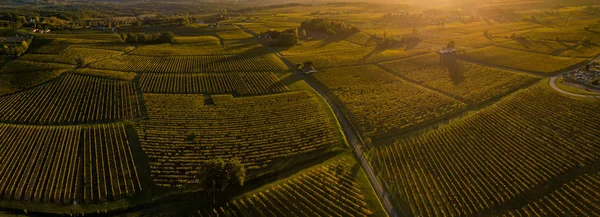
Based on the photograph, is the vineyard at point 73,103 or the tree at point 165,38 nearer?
the vineyard at point 73,103

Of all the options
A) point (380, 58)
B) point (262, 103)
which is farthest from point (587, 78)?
point (262, 103)

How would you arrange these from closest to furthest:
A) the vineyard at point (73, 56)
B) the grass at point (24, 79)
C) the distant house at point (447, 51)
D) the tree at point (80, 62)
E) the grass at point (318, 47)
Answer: the grass at point (24, 79)
the tree at point (80, 62)
the vineyard at point (73, 56)
the distant house at point (447, 51)
the grass at point (318, 47)

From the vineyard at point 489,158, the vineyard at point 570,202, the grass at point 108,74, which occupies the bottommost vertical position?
the vineyard at point 570,202

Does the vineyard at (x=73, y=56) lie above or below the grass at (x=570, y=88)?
above

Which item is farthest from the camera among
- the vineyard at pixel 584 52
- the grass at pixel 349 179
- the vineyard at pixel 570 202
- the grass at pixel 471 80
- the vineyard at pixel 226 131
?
the vineyard at pixel 584 52

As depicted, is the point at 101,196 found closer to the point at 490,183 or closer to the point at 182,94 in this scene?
the point at 182,94

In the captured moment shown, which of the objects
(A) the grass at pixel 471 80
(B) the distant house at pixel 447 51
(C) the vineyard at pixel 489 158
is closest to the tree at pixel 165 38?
(A) the grass at pixel 471 80

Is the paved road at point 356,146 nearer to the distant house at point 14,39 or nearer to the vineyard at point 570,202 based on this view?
the vineyard at point 570,202

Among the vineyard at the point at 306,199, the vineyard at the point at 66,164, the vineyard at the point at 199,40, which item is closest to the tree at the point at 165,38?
the vineyard at the point at 199,40
